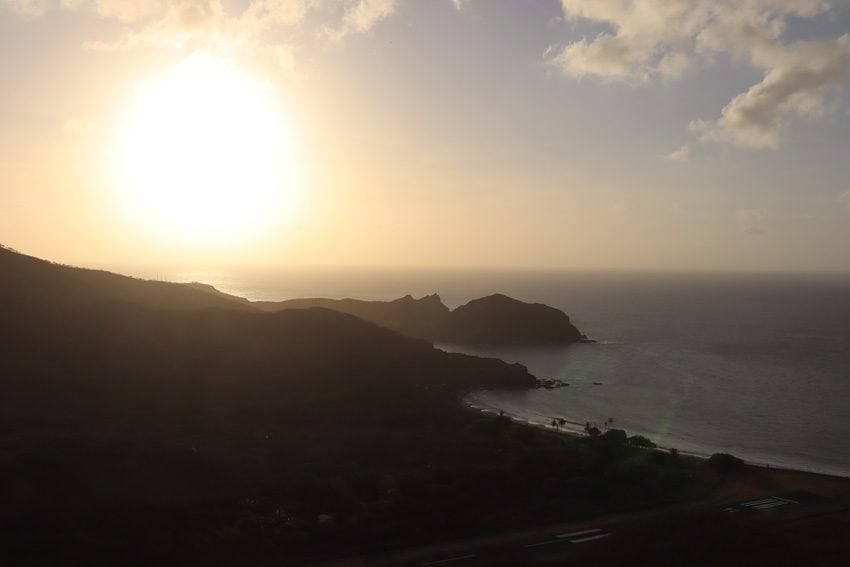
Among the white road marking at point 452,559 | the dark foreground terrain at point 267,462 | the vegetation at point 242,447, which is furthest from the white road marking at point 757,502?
the white road marking at point 452,559

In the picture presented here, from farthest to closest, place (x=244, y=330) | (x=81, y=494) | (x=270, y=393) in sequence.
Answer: (x=244, y=330)
(x=270, y=393)
(x=81, y=494)

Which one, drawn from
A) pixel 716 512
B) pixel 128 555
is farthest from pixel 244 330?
pixel 716 512

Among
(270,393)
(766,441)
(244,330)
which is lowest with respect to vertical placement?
(766,441)

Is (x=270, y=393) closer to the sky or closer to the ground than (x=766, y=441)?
closer to the sky

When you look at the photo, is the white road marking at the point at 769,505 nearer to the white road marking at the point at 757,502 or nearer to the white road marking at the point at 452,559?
the white road marking at the point at 757,502

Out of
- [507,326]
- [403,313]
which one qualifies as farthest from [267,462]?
[403,313]

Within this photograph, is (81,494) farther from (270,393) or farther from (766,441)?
(766,441)
